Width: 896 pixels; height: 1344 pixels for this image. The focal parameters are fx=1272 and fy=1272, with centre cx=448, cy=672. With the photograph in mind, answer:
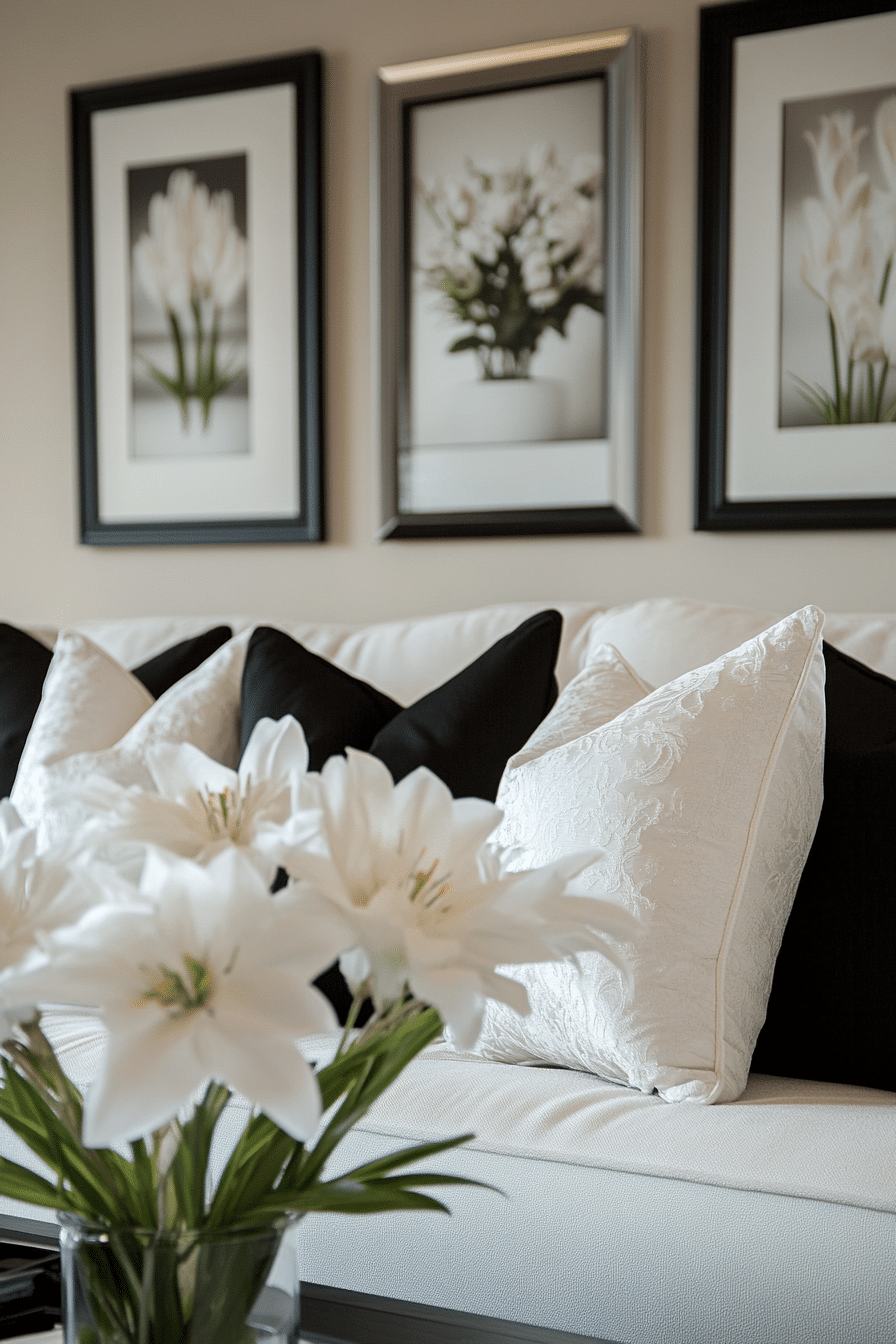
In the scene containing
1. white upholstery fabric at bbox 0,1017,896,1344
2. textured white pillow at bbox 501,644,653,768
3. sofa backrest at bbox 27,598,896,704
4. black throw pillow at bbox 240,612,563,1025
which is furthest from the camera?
sofa backrest at bbox 27,598,896,704

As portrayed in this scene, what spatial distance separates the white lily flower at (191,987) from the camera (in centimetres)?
46

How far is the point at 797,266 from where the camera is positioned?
2.20 m

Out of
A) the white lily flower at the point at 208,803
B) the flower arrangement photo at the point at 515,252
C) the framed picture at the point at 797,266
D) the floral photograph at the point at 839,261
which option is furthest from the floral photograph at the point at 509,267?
the white lily flower at the point at 208,803

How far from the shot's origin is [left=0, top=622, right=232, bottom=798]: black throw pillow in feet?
6.59

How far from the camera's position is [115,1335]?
0.59m

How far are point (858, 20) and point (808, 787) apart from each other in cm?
152

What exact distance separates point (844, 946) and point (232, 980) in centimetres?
96

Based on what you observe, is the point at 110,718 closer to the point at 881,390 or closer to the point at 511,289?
the point at 511,289

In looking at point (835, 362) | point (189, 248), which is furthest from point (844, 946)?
point (189, 248)

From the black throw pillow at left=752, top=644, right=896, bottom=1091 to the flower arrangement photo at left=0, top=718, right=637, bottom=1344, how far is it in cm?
79

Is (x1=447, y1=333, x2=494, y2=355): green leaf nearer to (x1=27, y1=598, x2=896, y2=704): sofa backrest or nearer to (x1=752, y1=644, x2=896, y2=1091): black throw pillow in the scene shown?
(x1=27, y1=598, x2=896, y2=704): sofa backrest

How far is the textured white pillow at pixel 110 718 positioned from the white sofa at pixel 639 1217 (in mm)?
625

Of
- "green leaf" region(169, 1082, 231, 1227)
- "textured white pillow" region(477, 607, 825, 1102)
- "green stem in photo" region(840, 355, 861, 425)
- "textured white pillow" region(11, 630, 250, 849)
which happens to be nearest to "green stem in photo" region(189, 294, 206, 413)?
"textured white pillow" region(11, 630, 250, 849)

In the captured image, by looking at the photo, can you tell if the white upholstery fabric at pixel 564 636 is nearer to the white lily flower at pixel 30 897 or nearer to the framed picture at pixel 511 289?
the framed picture at pixel 511 289
